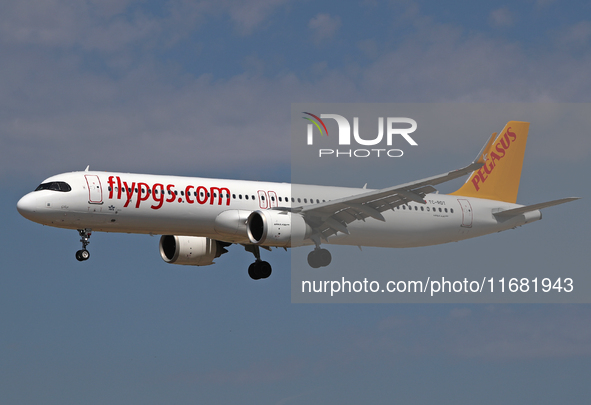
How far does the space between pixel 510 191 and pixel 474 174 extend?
7.51 feet

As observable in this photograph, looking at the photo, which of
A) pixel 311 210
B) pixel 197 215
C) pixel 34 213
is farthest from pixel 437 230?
pixel 34 213

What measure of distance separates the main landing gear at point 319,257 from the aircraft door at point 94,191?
32.3 feet

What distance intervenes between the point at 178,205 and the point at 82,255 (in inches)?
178

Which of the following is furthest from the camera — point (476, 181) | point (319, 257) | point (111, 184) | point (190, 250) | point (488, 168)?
point (488, 168)

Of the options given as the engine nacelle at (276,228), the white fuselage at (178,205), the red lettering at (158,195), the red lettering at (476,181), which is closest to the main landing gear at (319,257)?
the white fuselage at (178,205)

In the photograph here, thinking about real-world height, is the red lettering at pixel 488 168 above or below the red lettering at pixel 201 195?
above

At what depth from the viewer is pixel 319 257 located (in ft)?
134

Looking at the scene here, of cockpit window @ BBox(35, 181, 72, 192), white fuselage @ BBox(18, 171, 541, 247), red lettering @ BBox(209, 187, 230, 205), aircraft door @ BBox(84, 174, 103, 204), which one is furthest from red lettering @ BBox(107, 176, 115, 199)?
red lettering @ BBox(209, 187, 230, 205)

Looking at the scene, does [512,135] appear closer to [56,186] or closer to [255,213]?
[255,213]

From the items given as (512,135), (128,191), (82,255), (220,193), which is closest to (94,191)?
(128,191)

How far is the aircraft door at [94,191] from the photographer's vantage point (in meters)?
36.9

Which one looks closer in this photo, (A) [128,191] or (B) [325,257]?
(A) [128,191]

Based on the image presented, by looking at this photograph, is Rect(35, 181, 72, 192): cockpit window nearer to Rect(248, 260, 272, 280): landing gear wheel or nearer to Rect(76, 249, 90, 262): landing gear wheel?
Rect(76, 249, 90, 262): landing gear wheel

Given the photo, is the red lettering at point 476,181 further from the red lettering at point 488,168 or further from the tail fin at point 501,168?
the red lettering at point 488,168
